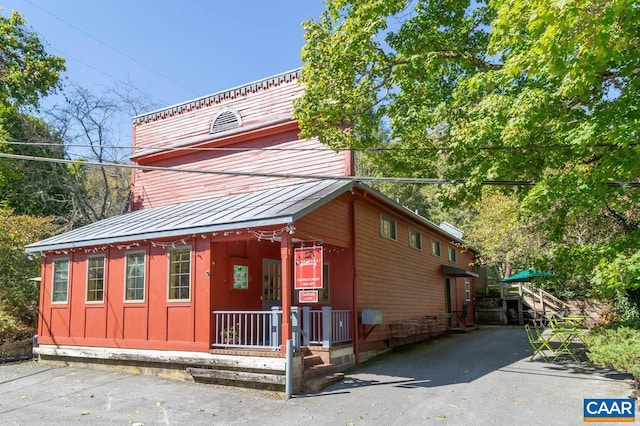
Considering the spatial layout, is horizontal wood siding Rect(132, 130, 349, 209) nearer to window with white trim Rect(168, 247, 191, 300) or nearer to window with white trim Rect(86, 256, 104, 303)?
window with white trim Rect(168, 247, 191, 300)

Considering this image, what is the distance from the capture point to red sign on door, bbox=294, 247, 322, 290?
9.18 meters

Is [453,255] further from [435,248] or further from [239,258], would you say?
[239,258]

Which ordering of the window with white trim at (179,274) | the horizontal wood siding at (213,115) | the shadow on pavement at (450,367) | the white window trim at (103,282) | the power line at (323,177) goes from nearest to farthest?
the power line at (323,177) → the shadow on pavement at (450,367) → the window with white trim at (179,274) → the white window trim at (103,282) → the horizontal wood siding at (213,115)

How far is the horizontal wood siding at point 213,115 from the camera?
46.6 feet

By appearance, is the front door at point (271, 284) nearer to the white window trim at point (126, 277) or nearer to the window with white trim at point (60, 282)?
the white window trim at point (126, 277)

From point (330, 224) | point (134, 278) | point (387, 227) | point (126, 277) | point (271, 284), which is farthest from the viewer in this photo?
point (387, 227)

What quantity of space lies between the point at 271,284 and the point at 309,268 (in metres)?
4.00

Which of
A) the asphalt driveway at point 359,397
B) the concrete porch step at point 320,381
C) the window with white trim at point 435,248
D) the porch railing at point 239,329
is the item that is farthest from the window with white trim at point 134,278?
the window with white trim at point 435,248

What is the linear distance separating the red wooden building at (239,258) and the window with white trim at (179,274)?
0.03 metres

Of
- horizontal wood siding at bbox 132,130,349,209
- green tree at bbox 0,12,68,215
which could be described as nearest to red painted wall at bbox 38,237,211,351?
horizontal wood siding at bbox 132,130,349,209

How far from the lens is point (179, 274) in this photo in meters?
11.0

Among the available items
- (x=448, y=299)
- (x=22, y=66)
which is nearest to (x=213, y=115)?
(x=22, y=66)

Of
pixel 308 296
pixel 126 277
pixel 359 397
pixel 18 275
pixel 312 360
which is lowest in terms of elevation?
pixel 359 397

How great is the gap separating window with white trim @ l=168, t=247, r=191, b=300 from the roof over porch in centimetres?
55
